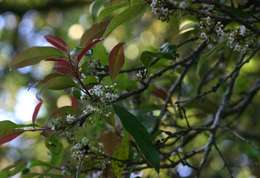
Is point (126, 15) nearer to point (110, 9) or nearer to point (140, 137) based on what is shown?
point (110, 9)

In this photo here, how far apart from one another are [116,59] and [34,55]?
0.54 feet

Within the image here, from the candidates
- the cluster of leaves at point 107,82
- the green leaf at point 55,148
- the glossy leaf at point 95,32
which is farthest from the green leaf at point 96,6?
the green leaf at point 55,148

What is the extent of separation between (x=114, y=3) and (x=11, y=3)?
2510mm

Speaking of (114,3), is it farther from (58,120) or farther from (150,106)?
(150,106)

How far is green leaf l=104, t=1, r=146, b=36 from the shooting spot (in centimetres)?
123

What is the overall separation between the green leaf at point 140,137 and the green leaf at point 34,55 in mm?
170

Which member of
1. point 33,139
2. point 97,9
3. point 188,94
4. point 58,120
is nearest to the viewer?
point 58,120

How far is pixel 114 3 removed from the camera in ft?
4.27

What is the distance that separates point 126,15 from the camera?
123 centimetres

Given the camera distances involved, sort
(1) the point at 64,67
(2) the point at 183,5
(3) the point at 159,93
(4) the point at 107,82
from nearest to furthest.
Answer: (2) the point at 183,5 → (1) the point at 64,67 → (4) the point at 107,82 → (3) the point at 159,93

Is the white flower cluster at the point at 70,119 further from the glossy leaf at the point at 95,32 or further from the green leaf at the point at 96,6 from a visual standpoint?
the green leaf at the point at 96,6

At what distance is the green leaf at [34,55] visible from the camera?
118 cm

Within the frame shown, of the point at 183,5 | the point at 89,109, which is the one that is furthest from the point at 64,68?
the point at 183,5

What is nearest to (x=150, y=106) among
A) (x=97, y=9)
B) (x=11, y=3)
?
(x=97, y=9)
